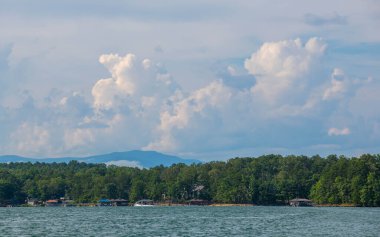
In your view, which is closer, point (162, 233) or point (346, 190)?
point (162, 233)

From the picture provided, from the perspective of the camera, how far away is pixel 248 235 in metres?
83.4

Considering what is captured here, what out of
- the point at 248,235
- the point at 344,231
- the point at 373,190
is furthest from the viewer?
the point at 373,190

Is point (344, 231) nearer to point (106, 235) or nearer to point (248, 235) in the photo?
point (248, 235)

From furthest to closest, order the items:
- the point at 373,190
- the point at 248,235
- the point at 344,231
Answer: the point at 373,190, the point at 344,231, the point at 248,235

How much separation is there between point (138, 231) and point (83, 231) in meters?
6.74

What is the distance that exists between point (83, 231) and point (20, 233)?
7832 mm

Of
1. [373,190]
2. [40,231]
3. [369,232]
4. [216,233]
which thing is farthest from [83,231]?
[373,190]

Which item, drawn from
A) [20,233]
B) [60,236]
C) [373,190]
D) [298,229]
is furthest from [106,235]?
[373,190]

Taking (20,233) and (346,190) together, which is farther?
(346,190)

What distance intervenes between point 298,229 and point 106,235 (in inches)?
983

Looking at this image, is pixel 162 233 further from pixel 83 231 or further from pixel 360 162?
pixel 360 162

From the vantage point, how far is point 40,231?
9075 cm

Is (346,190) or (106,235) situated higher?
(346,190)

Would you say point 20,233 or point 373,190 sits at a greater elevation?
point 373,190
